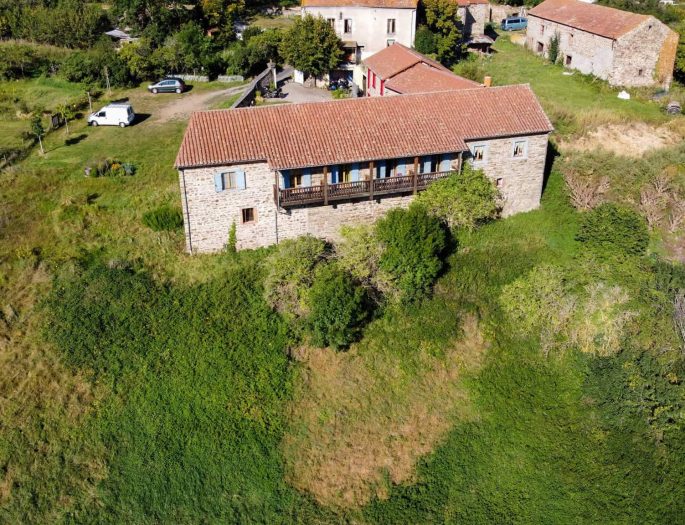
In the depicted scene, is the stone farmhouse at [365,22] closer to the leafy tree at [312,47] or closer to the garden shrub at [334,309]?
the leafy tree at [312,47]

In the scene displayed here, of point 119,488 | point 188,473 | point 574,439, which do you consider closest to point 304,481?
point 188,473

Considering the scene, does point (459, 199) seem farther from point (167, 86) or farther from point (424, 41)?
point (167, 86)

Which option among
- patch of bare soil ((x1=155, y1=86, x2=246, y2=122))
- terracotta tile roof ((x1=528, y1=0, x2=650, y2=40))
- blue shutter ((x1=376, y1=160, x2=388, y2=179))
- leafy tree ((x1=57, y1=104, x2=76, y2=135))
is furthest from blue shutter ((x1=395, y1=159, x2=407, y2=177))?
terracotta tile roof ((x1=528, y1=0, x2=650, y2=40))

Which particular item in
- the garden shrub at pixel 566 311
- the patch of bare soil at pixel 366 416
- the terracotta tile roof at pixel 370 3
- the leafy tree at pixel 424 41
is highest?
the terracotta tile roof at pixel 370 3

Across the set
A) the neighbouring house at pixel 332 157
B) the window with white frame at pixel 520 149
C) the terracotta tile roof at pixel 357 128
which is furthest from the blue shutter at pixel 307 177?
the window with white frame at pixel 520 149

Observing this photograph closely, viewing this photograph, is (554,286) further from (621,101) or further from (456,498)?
(621,101)
